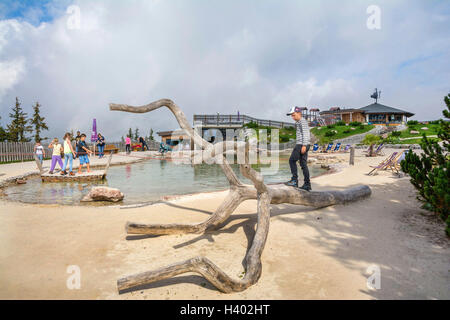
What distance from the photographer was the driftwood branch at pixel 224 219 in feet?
10.1

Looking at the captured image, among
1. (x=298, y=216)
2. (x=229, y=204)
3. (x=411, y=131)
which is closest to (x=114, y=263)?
(x=229, y=204)

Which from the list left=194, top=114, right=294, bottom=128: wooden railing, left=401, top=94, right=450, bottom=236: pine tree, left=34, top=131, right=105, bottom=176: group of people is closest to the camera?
left=401, top=94, right=450, bottom=236: pine tree

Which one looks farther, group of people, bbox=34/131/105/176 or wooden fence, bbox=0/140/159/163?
wooden fence, bbox=0/140/159/163

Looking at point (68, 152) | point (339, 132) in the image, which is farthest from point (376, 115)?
point (68, 152)

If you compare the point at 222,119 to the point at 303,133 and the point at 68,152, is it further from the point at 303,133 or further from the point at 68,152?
the point at 303,133

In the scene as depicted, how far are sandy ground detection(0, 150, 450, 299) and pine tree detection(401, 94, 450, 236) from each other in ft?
1.62

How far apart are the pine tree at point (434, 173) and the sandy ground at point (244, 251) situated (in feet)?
1.62

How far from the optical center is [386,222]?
213 inches

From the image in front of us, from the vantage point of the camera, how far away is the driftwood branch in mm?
3072

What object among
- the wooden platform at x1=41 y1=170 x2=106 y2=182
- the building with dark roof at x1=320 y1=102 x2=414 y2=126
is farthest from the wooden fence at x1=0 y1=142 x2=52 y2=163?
the building with dark roof at x1=320 y1=102 x2=414 y2=126

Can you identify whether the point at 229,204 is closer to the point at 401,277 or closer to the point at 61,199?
the point at 401,277

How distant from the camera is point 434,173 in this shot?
491 cm

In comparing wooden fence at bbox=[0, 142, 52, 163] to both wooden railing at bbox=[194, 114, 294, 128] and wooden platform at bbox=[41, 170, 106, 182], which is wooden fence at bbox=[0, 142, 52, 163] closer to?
wooden platform at bbox=[41, 170, 106, 182]
